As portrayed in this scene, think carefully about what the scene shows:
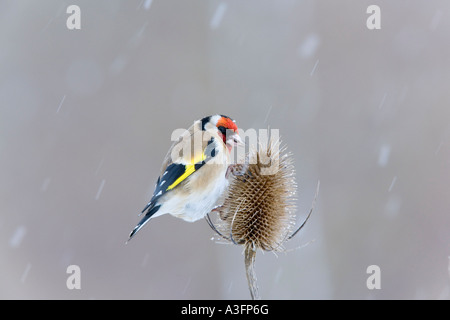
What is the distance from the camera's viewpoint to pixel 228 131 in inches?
138

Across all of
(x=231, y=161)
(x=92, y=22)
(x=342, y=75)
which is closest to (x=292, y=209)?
(x=231, y=161)

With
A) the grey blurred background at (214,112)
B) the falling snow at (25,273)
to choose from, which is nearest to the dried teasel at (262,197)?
the grey blurred background at (214,112)

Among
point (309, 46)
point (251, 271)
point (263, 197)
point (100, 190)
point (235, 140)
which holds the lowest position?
point (251, 271)

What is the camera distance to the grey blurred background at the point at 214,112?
6938mm

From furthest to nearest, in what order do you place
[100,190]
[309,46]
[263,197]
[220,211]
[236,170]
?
1. [309,46]
2. [100,190]
3. [220,211]
4. [236,170]
5. [263,197]

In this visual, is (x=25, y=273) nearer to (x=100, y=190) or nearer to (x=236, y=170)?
(x=100, y=190)

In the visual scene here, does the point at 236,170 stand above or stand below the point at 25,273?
below

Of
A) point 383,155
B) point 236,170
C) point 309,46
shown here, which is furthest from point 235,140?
point 309,46

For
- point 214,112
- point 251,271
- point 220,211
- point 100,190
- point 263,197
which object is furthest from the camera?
point 100,190

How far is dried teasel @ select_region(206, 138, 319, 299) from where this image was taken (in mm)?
3422

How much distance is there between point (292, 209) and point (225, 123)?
789 millimetres

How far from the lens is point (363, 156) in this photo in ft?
23.6

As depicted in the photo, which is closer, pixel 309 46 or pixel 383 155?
pixel 383 155

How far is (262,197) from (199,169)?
1.57 feet
